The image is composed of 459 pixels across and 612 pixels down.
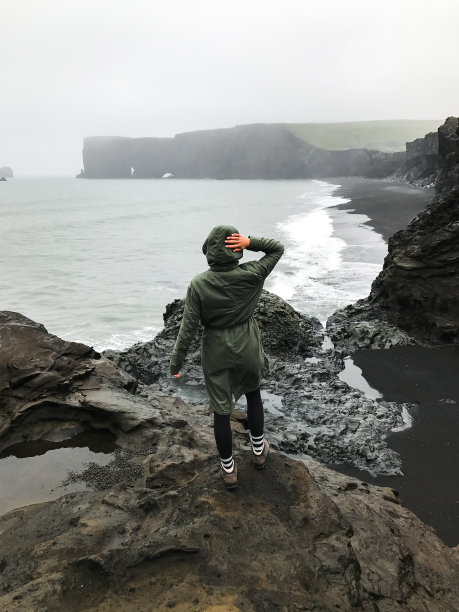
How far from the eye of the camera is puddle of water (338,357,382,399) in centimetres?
792

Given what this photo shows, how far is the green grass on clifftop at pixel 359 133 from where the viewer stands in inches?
6346

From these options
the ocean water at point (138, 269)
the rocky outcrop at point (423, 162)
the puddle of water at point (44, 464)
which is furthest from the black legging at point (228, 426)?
the rocky outcrop at point (423, 162)

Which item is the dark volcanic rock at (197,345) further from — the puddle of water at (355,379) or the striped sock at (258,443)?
the striped sock at (258,443)

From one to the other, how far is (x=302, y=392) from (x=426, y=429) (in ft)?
7.20

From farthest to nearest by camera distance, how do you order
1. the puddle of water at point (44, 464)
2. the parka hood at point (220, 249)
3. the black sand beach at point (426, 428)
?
1. the black sand beach at point (426, 428)
2. the puddle of water at point (44, 464)
3. the parka hood at point (220, 249)

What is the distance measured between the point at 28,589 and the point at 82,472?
1666 mm

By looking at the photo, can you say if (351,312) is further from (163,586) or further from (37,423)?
(163,586)

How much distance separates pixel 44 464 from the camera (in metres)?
4.56

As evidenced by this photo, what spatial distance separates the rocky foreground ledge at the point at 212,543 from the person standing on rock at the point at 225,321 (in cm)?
51

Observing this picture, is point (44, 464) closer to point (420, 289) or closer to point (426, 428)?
point (426, 428)

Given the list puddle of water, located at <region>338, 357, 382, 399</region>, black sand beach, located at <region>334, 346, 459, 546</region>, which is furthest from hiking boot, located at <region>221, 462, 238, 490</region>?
puddle of water, located at <region>338, 357, 382, 399</region>

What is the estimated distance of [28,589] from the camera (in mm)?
2746

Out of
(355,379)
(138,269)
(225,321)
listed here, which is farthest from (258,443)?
(138,269)

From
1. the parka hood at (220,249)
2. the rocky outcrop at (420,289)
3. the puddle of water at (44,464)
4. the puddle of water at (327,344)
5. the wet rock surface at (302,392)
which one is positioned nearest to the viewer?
the parka hood at (220,249)
